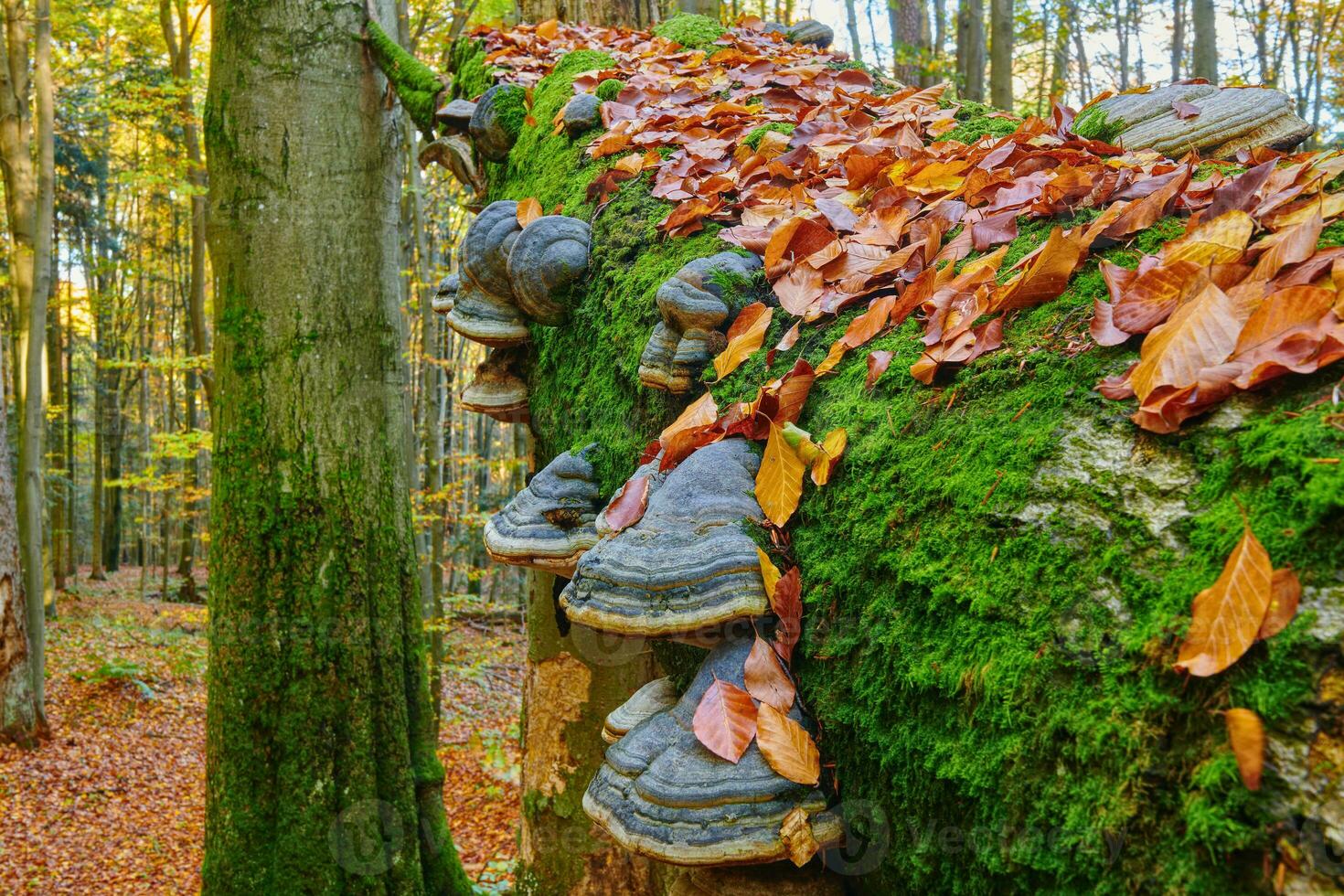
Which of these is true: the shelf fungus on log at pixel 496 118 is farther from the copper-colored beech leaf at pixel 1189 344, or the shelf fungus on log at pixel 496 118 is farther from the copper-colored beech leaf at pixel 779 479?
the copper-colored beech leaf at pixel 1189 344

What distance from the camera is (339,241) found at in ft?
12.3

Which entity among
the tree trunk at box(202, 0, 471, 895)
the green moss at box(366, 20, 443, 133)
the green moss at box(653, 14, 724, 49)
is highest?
the green moss at box(653, 14, 724, 49)

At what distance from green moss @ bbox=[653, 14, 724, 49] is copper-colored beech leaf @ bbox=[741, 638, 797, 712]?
3.99 meters

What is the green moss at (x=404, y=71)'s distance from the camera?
394 centimetres

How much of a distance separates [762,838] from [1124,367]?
80 centimetres

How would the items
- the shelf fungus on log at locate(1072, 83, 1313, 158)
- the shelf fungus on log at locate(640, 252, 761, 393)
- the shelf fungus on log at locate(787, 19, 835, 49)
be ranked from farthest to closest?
1. the shelf fungus on log at locate(787, 19, 835, 49)
2. the shelf fungus on log at locate(1072, 83, 1313, 158)
3. the shelf fungus on log at locate(640, 252, 761, 393)

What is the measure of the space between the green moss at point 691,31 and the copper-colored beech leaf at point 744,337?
3.19m

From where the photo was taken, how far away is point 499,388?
2861 millimetres

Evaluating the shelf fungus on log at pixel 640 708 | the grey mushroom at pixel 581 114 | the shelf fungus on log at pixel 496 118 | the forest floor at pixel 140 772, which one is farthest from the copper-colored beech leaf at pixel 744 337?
the forest floor at pixel 140 772

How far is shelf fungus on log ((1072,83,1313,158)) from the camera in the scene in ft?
6.29

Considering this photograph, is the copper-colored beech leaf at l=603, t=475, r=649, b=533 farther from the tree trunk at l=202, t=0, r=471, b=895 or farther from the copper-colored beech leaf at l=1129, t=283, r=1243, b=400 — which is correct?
the tree trunk at l=202, t=0, r=471, b=895

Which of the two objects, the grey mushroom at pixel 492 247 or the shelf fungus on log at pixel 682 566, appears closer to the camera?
the shelf fungus on log at pixel 682 566

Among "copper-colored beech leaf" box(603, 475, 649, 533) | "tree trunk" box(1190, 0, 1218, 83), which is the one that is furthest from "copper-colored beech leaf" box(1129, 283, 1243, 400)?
"tree trunk" box(1190, 0, 1218, 83)

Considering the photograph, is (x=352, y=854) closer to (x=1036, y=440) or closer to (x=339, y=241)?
(x=339, y=241)
